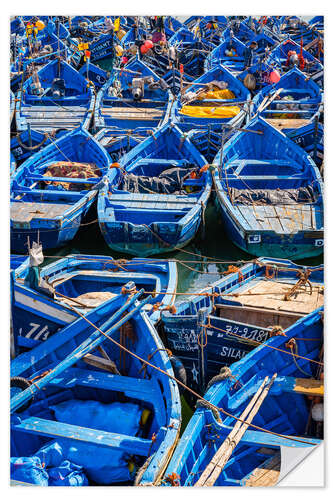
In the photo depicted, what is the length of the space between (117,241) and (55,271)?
194 cm

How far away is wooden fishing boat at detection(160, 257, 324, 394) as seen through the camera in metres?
6.68

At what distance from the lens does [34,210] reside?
10148mm

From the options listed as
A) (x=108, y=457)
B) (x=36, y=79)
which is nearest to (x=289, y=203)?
(x=108, y=457)

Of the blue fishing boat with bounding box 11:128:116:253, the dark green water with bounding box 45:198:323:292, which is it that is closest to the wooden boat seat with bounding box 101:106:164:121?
the blue fishing boat with bounding box 11:128:116:253

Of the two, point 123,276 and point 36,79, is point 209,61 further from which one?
point 123,276

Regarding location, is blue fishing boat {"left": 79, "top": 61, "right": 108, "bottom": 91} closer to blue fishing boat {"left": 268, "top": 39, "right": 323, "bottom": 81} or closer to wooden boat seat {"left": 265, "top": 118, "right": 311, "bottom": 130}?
blue fishing boat {"left": 268, "top": 39, "right": 323, "bottom": 81}

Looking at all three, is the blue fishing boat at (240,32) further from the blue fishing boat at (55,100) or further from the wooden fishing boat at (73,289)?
the wooden fishing boat at (73,289)

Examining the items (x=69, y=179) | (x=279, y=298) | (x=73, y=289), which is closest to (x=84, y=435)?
(x=73, y=289)

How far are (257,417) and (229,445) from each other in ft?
2.45

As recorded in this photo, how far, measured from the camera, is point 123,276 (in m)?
8.12

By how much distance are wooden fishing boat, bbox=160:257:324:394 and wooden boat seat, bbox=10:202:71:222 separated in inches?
135

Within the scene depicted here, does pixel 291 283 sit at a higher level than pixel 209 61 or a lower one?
lower

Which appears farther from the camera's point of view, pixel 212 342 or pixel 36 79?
pixel 36 79

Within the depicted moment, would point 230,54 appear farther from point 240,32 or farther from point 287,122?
point 287,122
